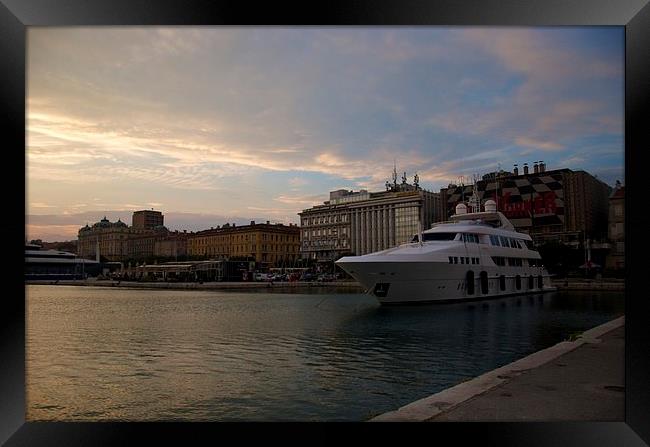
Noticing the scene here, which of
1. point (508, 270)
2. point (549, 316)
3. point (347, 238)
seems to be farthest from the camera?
point (347, 238)

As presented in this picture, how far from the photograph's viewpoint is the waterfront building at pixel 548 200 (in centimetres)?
1499

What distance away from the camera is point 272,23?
453cm

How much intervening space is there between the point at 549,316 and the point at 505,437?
1469 cm

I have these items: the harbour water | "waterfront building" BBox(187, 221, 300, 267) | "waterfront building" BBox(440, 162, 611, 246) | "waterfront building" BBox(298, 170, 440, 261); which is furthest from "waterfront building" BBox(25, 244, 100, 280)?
"waterfront building" BBox(440, 162, 611, 246)

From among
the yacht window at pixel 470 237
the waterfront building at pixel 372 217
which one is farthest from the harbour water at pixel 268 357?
the waterfront building at pixel 372 217

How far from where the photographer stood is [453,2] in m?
4.40

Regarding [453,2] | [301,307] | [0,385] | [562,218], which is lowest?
[301,307]

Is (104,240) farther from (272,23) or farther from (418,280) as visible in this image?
(272,23)

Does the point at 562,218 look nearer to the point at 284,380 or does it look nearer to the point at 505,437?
the point at 284,380

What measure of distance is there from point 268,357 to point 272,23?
669cm

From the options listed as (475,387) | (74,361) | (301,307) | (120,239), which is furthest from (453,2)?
(120,239)

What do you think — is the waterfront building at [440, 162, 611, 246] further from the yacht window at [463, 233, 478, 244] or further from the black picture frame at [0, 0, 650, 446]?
the black picture frame at [0, 0, 650, 446]

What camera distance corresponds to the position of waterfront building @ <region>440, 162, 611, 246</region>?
49.2 ft

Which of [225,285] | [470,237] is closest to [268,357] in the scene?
[470,237]
